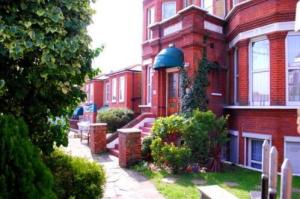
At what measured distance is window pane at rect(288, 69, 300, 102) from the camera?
31.5ft

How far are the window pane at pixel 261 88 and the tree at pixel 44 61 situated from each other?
6.80 metres

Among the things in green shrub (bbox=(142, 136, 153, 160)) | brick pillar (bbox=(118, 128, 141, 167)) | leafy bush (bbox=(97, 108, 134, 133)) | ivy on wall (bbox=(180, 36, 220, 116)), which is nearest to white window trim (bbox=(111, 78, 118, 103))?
leafy bush (bbox=(97, 108, 134, 133))

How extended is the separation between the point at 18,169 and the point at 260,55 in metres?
9.39

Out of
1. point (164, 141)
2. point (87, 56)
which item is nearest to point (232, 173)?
point (164, 141)

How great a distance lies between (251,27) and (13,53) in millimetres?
8720

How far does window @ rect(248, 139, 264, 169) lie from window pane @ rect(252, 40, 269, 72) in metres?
2.57

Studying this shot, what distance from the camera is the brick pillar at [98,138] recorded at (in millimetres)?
13555

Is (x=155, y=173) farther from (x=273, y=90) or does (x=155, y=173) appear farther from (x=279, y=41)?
(x=279, y=41)

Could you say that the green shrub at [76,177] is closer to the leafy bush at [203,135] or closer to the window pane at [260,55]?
the leafy bush at [203,135]

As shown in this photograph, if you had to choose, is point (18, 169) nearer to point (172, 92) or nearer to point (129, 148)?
point (129, 148)

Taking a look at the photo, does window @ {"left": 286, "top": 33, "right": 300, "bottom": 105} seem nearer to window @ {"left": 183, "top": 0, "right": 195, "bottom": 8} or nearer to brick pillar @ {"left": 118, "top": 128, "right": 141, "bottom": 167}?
brick pillar @ {"left": 118, "top": 128, "right": 141, "bottom": 167}

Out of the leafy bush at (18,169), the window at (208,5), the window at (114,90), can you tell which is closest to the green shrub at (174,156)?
the leafy bush at (18,169)

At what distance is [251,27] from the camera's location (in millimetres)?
10695

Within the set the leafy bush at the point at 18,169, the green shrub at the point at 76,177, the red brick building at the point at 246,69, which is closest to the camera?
the leafy bush at the point at 18,169
